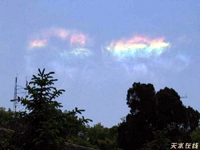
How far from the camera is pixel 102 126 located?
203 feet

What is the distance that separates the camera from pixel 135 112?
39531mm

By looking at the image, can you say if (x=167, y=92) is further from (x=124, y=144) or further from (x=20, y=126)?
(x=20, y=126)

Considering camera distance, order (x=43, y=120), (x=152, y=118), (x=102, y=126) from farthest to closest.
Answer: (x=102, y=126) < (x=152, y=118) < (x=43, y=120)

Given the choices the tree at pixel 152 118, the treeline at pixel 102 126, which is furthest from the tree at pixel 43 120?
the tree at pixel 152 118

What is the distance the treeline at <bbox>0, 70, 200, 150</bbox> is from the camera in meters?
9.27

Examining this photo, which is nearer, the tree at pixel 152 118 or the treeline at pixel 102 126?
the treeline at pixel 102 126

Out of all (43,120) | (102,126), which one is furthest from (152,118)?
(43,120)

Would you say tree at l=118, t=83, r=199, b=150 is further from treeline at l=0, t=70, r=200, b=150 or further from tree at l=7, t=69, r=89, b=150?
tree at l=7, t=69, r=89, b=150

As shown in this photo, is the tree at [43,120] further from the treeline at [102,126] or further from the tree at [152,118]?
the tree at [152,118]

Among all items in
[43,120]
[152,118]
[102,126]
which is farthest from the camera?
[102,126]

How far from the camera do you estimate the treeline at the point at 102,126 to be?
9.27m

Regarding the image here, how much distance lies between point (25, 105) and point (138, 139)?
2896 cm

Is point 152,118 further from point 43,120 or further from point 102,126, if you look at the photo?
point 43,120

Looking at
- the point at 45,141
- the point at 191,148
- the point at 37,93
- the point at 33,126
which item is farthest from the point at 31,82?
the point at 191,148
